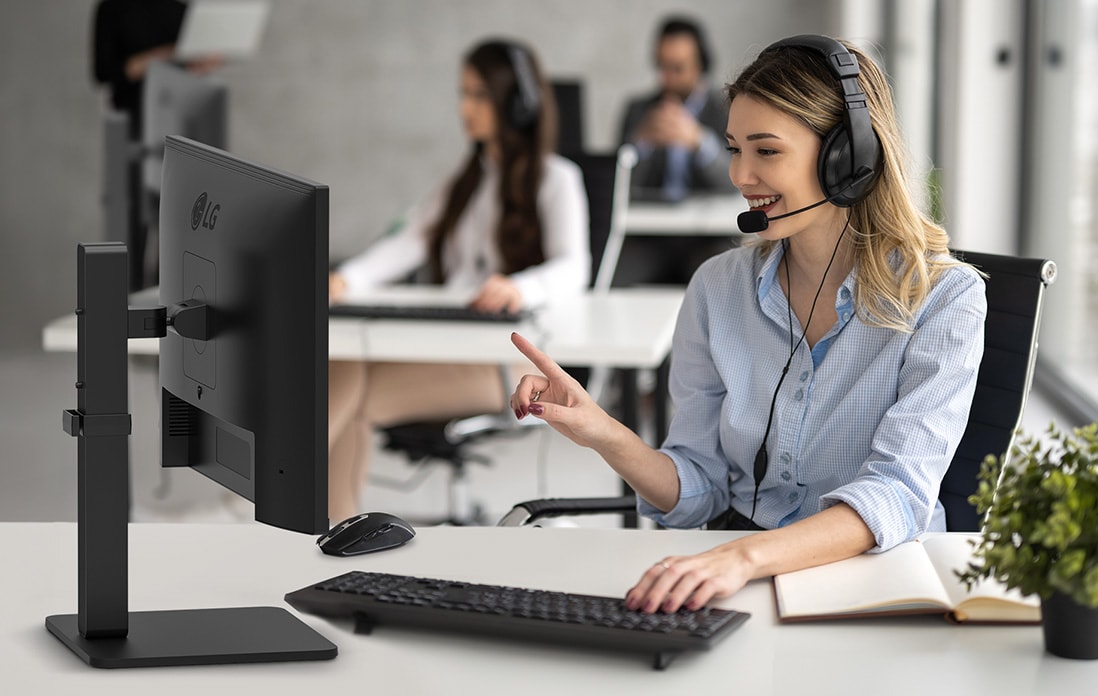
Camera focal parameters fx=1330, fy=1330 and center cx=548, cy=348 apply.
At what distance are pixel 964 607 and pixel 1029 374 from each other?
495 millimetres

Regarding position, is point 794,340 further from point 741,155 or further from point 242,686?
point 242,686

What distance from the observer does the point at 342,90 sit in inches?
285

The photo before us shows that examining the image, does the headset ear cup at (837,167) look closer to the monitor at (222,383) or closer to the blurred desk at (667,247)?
the monitor at (222,383)

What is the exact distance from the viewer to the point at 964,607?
44.8 inches

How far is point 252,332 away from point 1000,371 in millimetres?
920

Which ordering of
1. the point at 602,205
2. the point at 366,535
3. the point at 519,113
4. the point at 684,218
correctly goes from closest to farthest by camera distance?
1. the point at 366,535
2. the point at 519,113
3. the point at 602,205
4. the point at 684,218

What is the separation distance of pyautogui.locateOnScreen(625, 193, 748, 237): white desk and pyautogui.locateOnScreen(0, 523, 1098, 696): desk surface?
3.13m

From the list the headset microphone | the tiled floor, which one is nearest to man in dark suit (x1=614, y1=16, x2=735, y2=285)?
the tiled floor

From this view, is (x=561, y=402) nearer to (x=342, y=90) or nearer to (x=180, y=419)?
(x=180, y=419)

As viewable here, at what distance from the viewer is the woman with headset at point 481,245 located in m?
2.90

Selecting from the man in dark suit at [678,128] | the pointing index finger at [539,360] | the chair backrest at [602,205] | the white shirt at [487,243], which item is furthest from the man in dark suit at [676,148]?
the pointing index finger at [539,360]

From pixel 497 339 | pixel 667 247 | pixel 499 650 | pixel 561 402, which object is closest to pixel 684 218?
pixel 667 247

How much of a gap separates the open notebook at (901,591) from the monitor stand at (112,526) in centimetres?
42

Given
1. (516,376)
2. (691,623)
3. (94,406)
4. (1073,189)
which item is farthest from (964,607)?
(1073,189)
